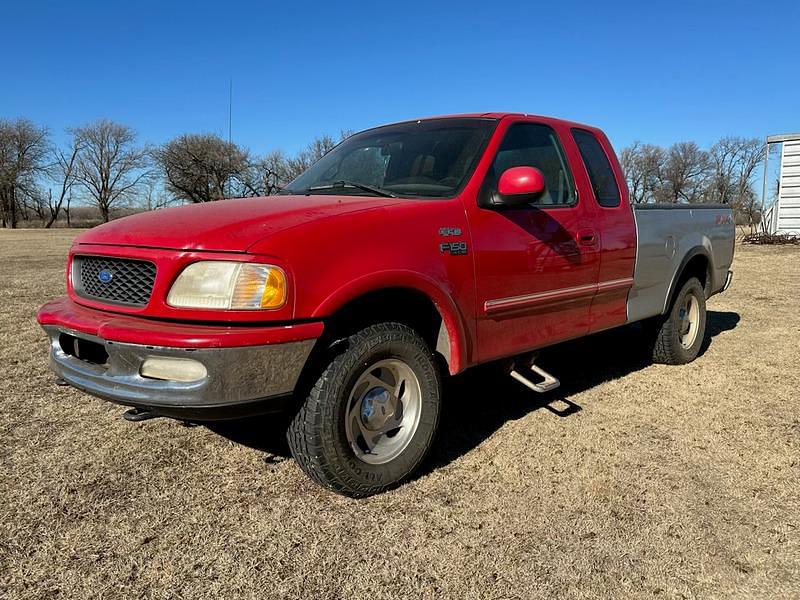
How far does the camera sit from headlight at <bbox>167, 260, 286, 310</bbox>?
8.21 feet

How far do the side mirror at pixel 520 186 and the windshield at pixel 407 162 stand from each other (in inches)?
8.9

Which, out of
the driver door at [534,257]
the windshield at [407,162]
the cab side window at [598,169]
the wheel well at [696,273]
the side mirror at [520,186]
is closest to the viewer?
the side mirror at [520,186]

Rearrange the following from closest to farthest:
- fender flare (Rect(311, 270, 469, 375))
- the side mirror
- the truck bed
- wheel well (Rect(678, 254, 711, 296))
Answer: fender flare (Rect(311, 270, 469, 375))
the side mirror
the truck bed
wheel well (Rect(678, 254, 711, 296))

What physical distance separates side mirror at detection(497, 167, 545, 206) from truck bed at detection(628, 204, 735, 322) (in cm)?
166

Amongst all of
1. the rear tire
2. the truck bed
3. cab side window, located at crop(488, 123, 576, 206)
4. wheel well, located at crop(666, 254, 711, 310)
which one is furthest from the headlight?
the rear tire

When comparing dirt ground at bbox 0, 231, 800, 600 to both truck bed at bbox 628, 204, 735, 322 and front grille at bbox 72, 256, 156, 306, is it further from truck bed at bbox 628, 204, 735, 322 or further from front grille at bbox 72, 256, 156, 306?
front grille at bbox 72, 256, 156, 306

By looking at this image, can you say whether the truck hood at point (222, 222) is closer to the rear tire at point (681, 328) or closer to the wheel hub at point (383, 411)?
the wheel hub at point (383, 411)

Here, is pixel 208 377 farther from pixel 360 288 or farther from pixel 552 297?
pixel 552 297

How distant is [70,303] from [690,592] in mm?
3087

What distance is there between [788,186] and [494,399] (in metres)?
20.5

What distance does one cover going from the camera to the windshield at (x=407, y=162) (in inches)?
138

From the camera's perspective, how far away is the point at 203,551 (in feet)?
8.22

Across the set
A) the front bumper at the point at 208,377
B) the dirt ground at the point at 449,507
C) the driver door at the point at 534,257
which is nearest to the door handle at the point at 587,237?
the driver door at the point at 534,257

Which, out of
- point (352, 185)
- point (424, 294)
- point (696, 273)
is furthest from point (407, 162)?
point (696, 273)
